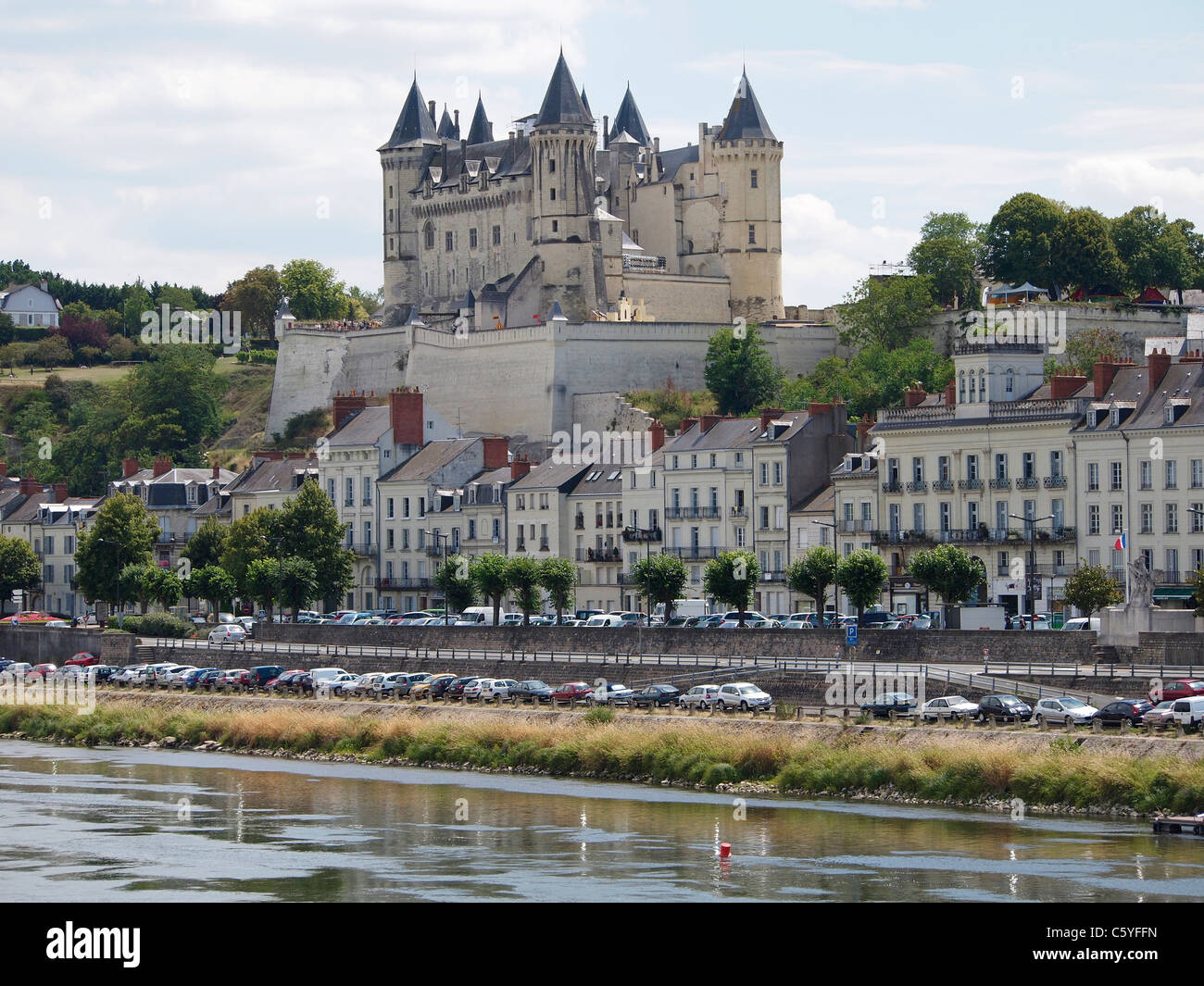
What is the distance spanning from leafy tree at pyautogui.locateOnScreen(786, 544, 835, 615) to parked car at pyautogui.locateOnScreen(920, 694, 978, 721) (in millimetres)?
13825

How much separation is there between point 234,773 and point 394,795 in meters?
6.27

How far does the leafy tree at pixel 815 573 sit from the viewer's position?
61156 millimetres

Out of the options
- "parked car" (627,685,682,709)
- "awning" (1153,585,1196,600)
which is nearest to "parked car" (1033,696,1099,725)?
"parked car" (627,685,682,709)

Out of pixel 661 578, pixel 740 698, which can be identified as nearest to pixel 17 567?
pixel 661 578

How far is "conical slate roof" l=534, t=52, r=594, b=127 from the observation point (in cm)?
11200

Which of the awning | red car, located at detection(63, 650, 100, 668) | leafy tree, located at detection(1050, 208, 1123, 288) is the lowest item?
red car, located at detection(63, 650, 100, 668)

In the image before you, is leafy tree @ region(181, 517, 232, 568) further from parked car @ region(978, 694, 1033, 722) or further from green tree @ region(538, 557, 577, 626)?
parked car @ region(978, 694, 1033, 722)

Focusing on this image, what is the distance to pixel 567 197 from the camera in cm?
11288

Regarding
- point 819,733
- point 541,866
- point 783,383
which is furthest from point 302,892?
point 783,383

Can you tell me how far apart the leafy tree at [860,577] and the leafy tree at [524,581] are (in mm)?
12525

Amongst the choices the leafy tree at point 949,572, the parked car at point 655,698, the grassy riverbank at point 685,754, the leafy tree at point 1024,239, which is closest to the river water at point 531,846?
the grassy riverbank at point 685,754

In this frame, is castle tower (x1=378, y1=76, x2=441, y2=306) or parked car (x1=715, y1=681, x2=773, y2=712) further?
castle tower (x1=378, y1=76, x2=441, y2=306)

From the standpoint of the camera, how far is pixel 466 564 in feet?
238

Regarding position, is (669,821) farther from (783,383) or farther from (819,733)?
(783,383)
